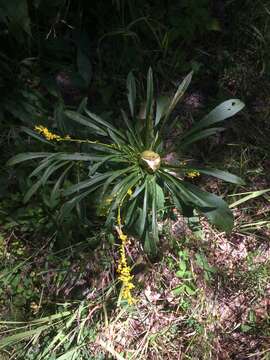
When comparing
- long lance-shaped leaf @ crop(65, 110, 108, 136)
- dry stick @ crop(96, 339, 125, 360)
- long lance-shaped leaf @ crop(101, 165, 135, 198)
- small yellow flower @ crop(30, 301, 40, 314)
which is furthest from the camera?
small yellow flower @ crop(30, 301, 40, 314)

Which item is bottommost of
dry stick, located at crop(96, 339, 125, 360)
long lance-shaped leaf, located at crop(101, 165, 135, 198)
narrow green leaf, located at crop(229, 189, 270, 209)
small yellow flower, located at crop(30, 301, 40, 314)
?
dry stick, located at crop(96, 339, 125, 360)

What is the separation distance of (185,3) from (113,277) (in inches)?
57.0

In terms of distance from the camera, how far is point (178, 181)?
1.86m

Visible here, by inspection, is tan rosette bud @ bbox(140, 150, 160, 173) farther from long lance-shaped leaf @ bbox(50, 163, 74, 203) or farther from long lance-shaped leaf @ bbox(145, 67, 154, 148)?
long lance-shaped leaf @ bbox(50, 163, 74, 203)

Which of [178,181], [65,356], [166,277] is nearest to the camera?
[178,181]

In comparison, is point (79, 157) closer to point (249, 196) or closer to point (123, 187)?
point (123, 187)

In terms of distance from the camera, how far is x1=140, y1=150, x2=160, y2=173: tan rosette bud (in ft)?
5.87

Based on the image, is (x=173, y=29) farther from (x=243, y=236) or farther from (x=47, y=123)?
(x=243, y=236)

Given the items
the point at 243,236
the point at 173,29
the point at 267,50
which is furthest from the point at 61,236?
the point at 267,50

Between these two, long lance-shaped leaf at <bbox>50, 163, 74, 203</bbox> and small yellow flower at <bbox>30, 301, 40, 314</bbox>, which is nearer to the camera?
long lance-shaped leaf at <bbox>50, 163, 74, 203</bbox>

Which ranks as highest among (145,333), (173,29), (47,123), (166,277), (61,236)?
(173,29)

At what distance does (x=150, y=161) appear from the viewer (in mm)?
1789

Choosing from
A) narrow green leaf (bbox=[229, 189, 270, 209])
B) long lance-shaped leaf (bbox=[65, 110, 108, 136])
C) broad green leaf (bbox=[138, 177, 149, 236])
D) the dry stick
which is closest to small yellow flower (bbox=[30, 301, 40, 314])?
the dry stick

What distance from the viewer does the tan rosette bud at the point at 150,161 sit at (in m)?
1.79
